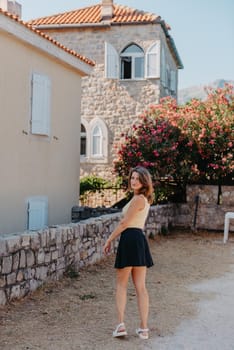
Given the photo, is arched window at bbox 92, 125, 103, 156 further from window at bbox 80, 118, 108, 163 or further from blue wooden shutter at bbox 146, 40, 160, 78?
blue wooden shutter at bbox 146, 40, 160, 78

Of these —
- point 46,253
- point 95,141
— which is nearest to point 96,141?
point 95,141

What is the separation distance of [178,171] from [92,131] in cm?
789

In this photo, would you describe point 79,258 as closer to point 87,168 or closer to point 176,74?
point 87,168

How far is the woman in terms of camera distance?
5227mm

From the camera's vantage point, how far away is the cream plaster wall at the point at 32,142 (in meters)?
10.4

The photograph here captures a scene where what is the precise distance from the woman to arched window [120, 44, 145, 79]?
17103 millimetres

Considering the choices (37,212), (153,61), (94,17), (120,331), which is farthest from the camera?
(94,17)

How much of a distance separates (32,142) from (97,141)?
11.1 metres

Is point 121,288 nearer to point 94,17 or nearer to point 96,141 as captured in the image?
point 96,141

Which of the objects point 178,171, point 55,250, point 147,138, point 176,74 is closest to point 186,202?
point 178,171

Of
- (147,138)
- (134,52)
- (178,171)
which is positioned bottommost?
(178,171)

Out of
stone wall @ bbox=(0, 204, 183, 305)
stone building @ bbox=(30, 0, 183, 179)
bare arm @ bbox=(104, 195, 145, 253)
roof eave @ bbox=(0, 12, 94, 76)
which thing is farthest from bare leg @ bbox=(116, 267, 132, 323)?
stone building @ bbox=(30, 0, 183, 179)

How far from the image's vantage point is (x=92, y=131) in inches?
882

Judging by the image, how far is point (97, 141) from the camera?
22.4 meters
